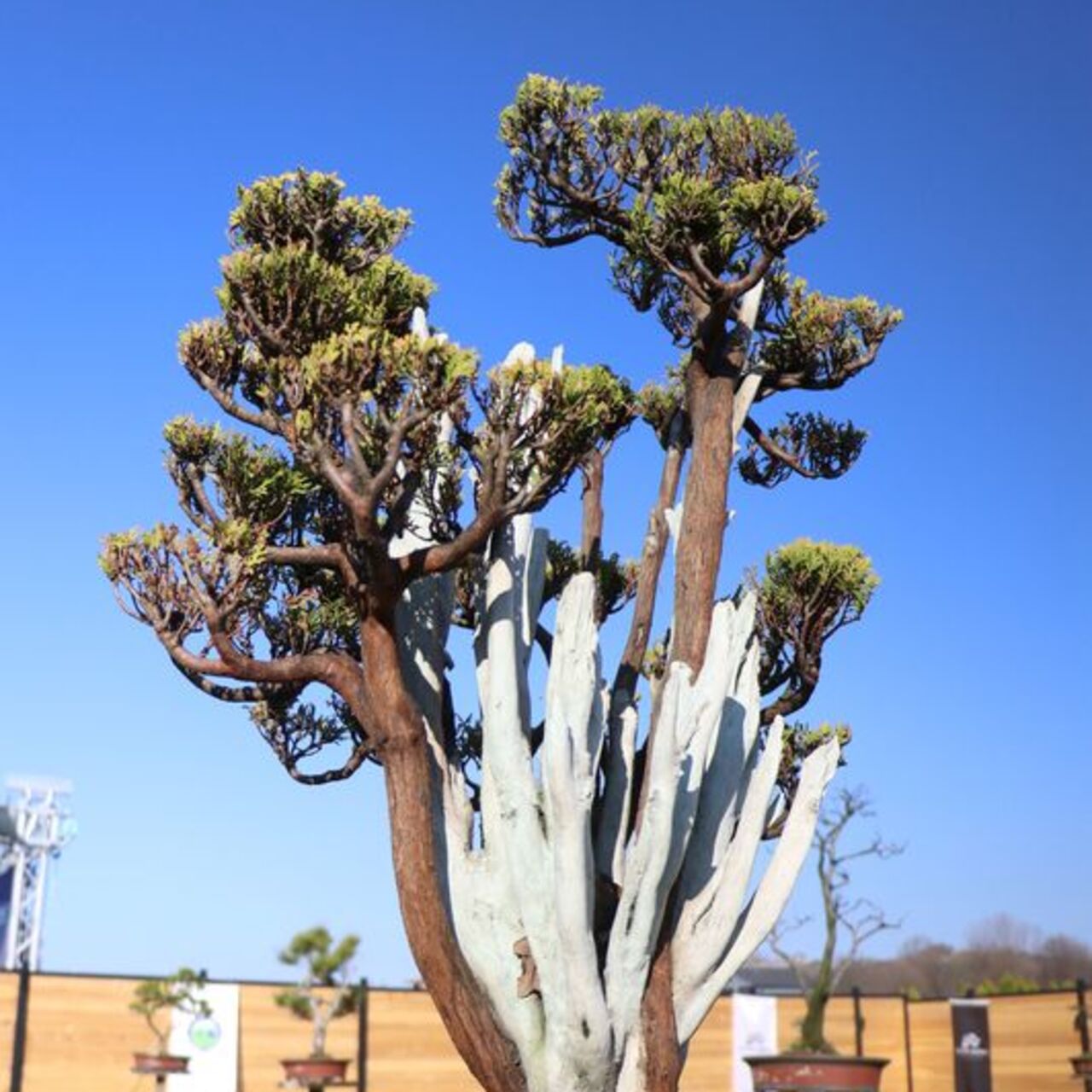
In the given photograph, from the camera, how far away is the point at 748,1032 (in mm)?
19531

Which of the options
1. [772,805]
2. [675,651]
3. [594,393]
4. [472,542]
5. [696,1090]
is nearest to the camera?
[472,542]

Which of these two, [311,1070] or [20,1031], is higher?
[20,1031]

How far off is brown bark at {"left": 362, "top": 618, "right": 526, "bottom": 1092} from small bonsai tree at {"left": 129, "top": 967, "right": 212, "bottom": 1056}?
952 cm

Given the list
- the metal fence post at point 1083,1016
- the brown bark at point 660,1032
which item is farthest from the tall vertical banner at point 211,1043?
the brown bark at point 660,1032

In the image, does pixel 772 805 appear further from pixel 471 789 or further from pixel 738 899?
pixel 471 789

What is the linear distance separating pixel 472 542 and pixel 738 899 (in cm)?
239

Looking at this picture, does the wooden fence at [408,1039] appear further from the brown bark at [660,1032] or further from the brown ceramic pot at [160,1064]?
the brown bark at [660,1032]

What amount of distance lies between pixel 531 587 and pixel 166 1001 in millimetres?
10184

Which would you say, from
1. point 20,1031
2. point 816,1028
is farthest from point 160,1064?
point 816,1028

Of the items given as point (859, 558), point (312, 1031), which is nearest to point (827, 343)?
point (859, 558)

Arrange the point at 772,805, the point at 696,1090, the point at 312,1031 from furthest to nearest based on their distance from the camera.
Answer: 1. the point at 696,1090
2. the point at 312,1031
3. the point at 772,805

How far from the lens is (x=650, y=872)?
24.1 feet

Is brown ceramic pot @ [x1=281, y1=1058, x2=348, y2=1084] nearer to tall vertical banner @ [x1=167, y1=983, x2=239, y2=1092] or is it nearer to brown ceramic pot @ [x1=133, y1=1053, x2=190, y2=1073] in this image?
brown ceramic pot @ [x1=133, y1=1053, x2=190, y2=1073]

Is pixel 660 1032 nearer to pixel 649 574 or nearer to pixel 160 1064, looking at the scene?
pixel 649 574
